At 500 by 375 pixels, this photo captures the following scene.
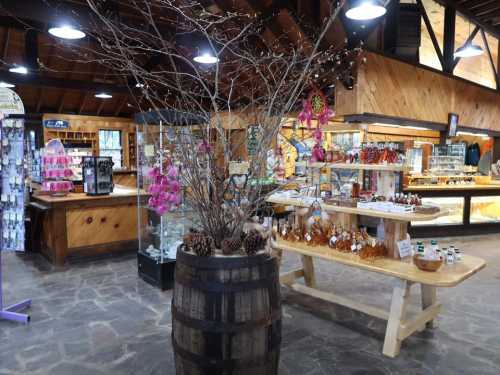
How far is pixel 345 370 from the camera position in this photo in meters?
2.74

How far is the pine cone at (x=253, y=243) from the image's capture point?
1973 mm

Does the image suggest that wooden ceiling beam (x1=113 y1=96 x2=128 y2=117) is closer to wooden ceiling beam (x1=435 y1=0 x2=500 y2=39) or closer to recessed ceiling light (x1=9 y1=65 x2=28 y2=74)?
recessed ceiling light (x1=9 y1=65 x2=28 y2=74)

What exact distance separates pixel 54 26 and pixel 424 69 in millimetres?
6353

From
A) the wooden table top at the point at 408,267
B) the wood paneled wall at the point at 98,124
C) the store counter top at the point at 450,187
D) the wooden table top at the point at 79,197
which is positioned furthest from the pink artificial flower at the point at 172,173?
the wood paneled wall at the point at 98,124

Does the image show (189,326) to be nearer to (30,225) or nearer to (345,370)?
(345,370)

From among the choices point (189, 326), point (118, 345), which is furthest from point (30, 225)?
point (189, 326)

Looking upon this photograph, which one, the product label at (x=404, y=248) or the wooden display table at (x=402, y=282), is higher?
the product label at (x=404, y=248)

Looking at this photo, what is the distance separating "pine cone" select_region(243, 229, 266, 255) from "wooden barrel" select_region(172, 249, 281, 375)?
0.06m

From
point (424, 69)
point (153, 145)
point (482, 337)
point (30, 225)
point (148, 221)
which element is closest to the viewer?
point (482, 337)

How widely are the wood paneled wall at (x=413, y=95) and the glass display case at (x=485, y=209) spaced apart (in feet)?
5.95

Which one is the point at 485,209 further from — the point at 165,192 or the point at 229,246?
the point at 165,192

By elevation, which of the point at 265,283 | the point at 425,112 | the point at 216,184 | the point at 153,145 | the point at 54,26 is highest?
the point at 54,26

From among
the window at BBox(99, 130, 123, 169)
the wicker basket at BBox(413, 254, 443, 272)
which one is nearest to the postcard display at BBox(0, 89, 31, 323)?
the wicker basket at BBox(413, 254, 443, 272)

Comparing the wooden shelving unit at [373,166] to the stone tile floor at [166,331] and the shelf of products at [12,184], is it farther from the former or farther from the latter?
the shelf of products at [12,184]
